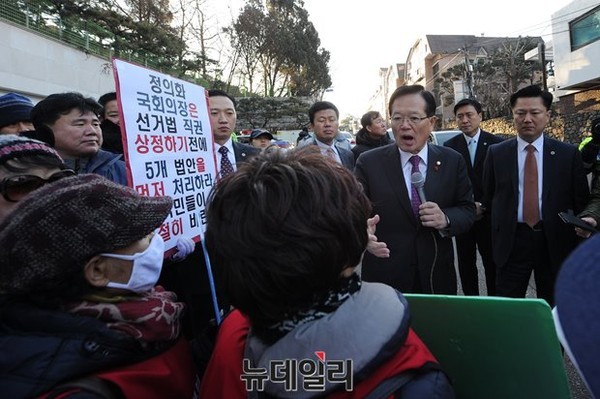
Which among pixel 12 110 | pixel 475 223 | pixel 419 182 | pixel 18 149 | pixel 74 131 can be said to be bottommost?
pixel 475 223

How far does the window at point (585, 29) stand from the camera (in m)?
17.2

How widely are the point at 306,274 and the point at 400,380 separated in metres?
0.28

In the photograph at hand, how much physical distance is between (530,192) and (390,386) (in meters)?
2.41

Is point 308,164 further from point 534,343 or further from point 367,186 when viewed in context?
point 367,186

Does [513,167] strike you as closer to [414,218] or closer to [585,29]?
[414,218]

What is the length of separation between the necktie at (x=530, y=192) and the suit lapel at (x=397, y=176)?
974 millimetres

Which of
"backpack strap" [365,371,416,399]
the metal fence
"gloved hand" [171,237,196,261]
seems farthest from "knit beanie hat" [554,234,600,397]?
the metal fence

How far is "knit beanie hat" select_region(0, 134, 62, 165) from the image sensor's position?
152 cm

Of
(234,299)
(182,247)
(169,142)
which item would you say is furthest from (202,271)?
(234,299)

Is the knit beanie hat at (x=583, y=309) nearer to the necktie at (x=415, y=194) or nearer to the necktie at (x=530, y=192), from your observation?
the necktie at (x=415, y=194)

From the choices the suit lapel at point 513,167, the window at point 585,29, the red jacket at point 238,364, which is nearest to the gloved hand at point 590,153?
the suit lapel at point 513,167

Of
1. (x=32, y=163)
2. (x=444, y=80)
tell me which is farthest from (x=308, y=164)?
(x=444, y=80)

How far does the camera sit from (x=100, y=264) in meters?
0.98

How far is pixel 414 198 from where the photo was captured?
234 centimetres
